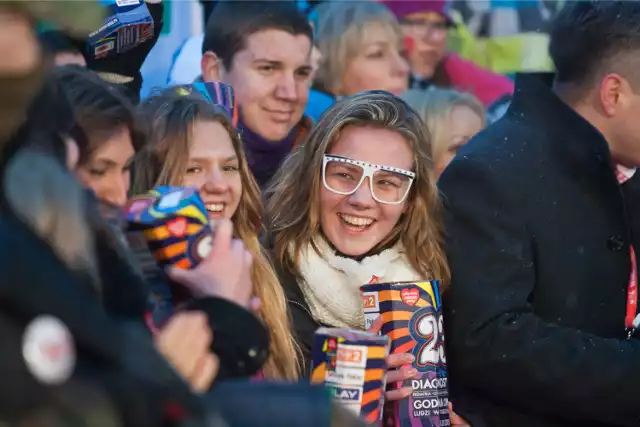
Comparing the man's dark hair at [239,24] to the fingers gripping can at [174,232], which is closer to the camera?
the fingers gripping can at [174,232]

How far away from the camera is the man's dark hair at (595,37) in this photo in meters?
3.37

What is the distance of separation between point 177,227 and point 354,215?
109cm

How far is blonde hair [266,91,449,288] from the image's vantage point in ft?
10.2

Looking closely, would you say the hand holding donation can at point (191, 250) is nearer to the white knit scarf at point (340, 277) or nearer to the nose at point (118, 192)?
the nose at point (118, 192)

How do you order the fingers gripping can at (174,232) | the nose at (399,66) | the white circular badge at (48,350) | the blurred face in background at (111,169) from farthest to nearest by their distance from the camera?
the nose at (399,66), the fingers gripping can at (174,232), the blurred face in background at (111,169), the white circular badge at (48,350)

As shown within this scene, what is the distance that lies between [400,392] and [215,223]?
79cm

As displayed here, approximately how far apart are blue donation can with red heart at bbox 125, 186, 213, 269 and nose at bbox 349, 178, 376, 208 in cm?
101

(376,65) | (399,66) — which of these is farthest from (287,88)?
(399,66)

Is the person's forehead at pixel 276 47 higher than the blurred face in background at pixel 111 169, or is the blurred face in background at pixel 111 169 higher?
the person's forehead at pixel 276 47

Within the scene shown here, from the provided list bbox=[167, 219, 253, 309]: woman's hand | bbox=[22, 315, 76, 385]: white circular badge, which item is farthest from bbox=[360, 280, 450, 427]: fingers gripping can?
bbox=[22, 315, 76, 385]: white circular badge

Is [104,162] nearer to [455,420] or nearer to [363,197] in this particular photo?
[363,197]

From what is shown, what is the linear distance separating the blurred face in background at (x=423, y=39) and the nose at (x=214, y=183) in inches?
128

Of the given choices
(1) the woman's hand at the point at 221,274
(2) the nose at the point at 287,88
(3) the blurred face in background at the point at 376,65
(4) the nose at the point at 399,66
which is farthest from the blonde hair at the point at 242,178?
(4) the nose at the point at 399,66

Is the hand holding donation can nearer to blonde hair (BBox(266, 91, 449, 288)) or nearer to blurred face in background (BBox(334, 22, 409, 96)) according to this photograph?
blonde hair (BBox(266, 91, 449, 288))
